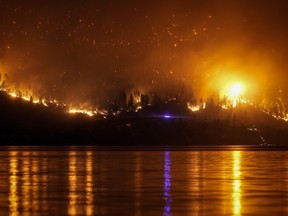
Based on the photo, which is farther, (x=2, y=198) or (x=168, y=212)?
(x=2, y=198)

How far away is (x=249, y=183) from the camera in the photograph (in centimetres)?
5475

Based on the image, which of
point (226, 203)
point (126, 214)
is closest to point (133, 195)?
point (226, 203)

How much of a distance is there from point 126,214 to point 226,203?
21.7 ft

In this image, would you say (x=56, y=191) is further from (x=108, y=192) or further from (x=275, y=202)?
(x=275, y=202)

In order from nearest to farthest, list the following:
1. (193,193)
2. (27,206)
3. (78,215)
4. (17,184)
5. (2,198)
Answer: (78,215) → (27,206) → (2,198) → (193,193) → (17,184)

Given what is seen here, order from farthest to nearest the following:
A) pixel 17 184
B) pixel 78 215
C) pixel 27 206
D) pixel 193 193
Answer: pixel 17 184, pixel 193 193, pixel 27 206, pixel 78 215

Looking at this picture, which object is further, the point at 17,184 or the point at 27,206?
the point at 17,184

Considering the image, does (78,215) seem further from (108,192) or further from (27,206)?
(108,192)

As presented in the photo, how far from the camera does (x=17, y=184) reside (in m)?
54.1

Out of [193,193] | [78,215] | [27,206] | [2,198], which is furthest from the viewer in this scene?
[193,193]

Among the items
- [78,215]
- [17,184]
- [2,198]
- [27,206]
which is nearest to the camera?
[78,215]

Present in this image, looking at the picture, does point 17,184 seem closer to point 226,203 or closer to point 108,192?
point 108,192

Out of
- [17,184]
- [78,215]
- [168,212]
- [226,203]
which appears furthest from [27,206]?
[17,184]

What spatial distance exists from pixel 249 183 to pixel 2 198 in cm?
1909
